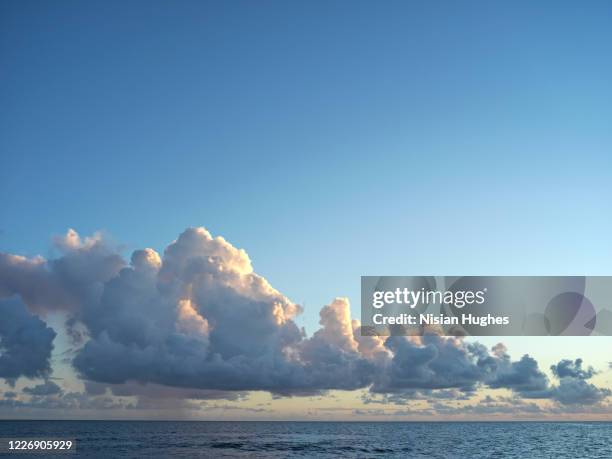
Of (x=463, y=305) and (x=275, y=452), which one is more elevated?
(x=463, y=305)

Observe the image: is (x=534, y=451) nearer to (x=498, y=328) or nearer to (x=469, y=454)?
(x=469, y=454)

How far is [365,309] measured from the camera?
68.9 metres

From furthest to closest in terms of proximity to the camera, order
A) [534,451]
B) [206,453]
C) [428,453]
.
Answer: [534,451] < [428,453] < [206,453]

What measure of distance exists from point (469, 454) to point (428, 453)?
8063 mm

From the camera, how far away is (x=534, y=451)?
122m

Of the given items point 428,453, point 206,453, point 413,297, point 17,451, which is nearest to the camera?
point 413,297

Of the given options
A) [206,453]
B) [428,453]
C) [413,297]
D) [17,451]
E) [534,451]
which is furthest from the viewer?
[534,451]

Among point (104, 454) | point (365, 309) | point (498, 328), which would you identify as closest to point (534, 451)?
point (498, 328)

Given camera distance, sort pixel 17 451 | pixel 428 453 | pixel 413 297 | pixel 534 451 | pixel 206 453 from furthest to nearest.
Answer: pixel 534 451, pixel 428 453, pixel 206 453, pixel 17 451, pixel 413 297

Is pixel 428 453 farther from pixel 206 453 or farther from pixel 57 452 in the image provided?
pixel 57 452

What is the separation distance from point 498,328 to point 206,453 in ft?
214

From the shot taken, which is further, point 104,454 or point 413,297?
point 104,454

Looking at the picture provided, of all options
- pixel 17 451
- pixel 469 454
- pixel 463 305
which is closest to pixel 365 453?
pixel 469 454

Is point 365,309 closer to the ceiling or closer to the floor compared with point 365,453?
closer to the ceiling
